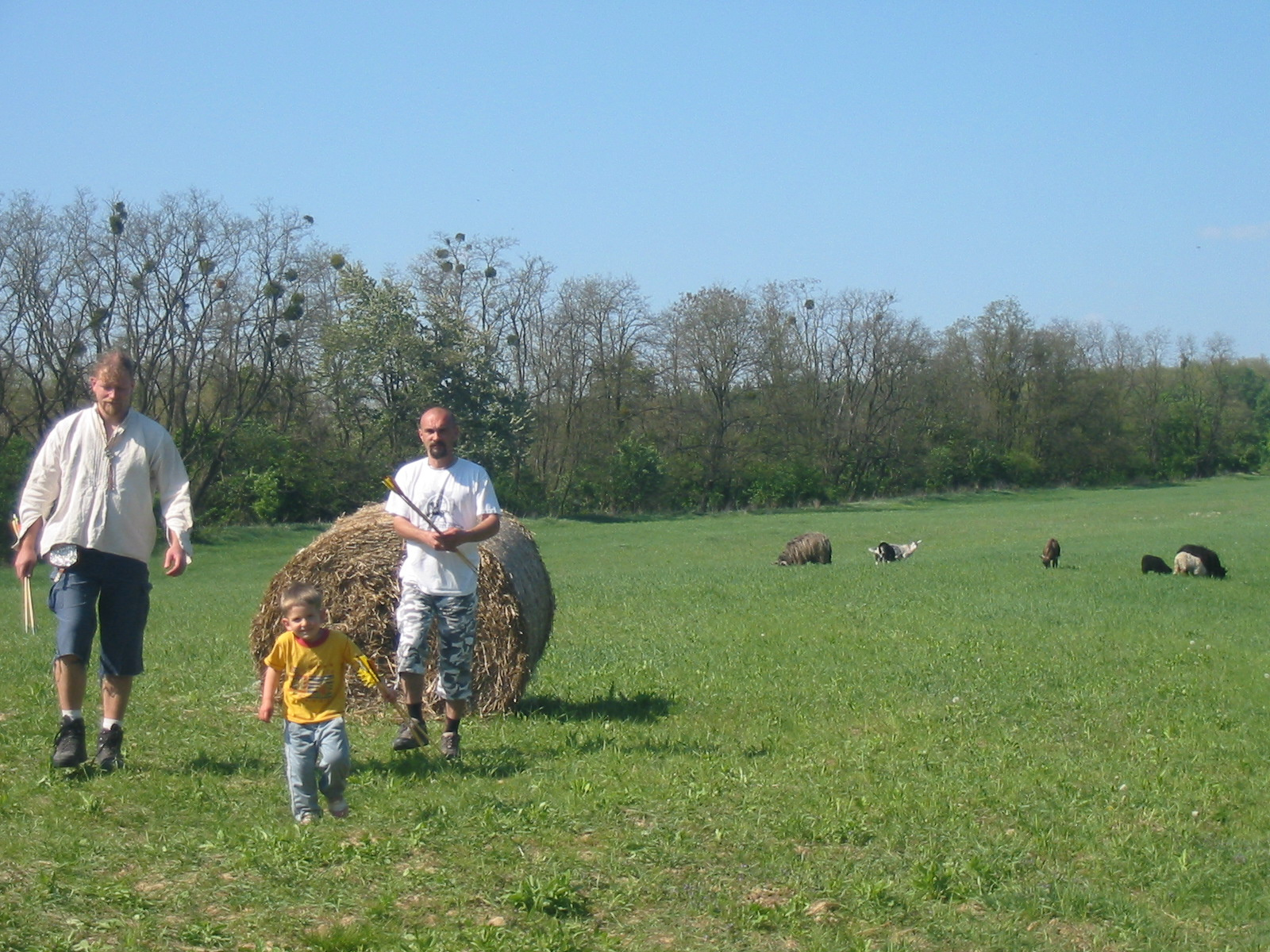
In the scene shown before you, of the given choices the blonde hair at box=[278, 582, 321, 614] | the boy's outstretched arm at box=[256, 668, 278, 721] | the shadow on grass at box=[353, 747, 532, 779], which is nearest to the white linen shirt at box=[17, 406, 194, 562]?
the blonde hair at box=[278, 582, 321, 614]

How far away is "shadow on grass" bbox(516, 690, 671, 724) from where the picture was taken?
8.22m

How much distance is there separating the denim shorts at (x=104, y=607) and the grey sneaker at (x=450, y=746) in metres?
1.69

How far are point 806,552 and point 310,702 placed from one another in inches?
816

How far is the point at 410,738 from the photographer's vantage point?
6.98m

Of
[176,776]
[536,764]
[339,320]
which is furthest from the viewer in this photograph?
[339,320]

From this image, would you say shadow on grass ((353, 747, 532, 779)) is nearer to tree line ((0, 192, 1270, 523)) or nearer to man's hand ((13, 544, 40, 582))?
man's hand ((13, 544, 40, 582))

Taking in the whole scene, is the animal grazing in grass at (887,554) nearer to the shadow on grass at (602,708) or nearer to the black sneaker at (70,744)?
the shadow on grass at (602,708)

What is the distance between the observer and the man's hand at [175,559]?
6205 millimetres

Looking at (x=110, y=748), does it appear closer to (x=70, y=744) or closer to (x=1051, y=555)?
(x=70, y=744)

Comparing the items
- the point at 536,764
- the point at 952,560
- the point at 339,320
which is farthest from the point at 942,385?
the point at 536,764

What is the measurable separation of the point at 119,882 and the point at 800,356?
66388 mm

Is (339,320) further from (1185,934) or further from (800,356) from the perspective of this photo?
(1185,934)

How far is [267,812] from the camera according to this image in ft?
18.6

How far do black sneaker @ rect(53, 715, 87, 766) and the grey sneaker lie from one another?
1.85 meters
